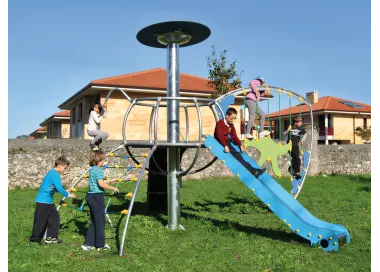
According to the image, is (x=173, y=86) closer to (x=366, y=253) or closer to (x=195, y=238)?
(x=195, y=238)

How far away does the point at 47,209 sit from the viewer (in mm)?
5859

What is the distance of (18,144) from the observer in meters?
12.9

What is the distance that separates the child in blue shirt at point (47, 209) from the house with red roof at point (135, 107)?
13.6m

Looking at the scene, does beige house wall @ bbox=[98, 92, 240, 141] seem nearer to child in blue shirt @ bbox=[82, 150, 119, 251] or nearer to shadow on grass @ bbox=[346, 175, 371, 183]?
shadow on grass @ bbox=[346, 175, 371, 183]

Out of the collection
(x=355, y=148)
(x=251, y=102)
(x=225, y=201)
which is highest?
(x=251, y=102)

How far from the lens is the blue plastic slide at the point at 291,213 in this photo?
5.73m

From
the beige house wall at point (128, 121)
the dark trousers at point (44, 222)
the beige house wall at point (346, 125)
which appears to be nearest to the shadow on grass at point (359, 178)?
the beige house wall at point (128, 121)

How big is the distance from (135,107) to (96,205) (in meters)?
15.4

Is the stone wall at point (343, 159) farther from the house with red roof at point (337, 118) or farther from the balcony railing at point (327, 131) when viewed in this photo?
the balcony railing at point (327, 131)

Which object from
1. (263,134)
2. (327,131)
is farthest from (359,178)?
(327,131)

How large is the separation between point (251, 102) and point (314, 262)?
3.69 meters

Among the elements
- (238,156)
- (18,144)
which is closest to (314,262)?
(238,156)

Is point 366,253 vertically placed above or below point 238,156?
below

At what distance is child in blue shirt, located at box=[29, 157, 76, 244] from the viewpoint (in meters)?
5.80
